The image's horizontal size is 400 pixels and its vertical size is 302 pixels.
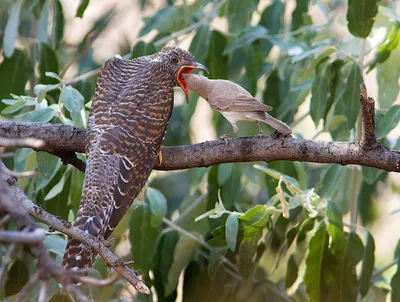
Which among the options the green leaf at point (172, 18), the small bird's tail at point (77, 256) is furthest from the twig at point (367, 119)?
the green leaf at point (172, 18)

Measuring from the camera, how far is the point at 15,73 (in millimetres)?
3721

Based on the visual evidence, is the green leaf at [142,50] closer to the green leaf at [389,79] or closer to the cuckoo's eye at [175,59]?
the cuckoo's eye at [175,59]

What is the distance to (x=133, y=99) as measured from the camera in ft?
9.84

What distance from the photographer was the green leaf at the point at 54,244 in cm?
279

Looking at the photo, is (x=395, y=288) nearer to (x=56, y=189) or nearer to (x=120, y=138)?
(x=120, y=138)

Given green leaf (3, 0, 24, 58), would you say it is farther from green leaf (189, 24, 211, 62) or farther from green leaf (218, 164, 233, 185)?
green leaf (218, 164, 233, 185)

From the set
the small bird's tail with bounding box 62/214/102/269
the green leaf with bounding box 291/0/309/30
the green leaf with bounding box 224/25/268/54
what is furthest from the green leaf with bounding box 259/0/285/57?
the small bird's tail with bounding box 62/214/102/269

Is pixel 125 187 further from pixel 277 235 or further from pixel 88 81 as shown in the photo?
pixel 88 81

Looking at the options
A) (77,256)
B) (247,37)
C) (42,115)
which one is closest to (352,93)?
(247,37)

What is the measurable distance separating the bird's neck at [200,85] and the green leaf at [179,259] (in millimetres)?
803

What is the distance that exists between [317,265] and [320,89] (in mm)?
772

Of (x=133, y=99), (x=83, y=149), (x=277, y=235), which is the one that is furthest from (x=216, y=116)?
(x=83, y=149)

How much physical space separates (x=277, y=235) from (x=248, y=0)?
1.14 m

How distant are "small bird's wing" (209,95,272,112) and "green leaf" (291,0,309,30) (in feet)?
4.44
